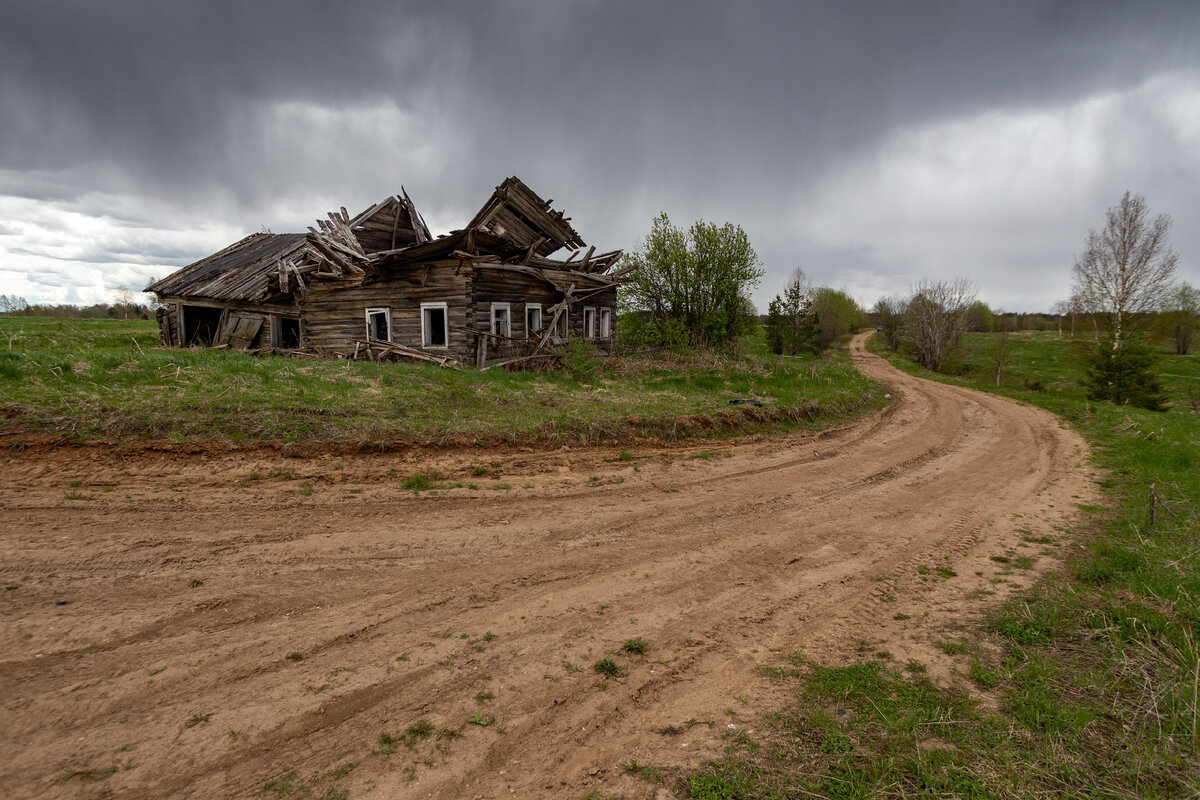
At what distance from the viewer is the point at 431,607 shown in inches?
186

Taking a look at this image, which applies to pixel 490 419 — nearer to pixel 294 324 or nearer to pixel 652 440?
pixel 652 440

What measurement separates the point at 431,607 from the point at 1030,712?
466 cm

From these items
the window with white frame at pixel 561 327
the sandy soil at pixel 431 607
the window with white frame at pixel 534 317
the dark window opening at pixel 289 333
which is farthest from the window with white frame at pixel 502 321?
the sandy soil at pixel 431 607

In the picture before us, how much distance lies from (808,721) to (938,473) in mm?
8504

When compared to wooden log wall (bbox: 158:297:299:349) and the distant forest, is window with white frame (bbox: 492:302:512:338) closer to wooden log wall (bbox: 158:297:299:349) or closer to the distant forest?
wooden log wall (bbox: 158:297:299:349)

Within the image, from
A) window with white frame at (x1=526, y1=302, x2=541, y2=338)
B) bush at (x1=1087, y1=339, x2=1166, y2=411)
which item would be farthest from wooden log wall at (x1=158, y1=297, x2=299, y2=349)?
bush at (x1=1087, y1=339, x2=1166, y2=411)

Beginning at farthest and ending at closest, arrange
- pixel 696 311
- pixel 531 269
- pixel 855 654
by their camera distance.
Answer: pixel 696 311
pixel 531 269
pixel 855 654

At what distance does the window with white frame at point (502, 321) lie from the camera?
18906 millimetres

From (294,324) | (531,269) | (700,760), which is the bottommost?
(700,760)

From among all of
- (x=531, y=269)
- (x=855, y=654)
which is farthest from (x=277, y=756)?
(x=531, y=269)

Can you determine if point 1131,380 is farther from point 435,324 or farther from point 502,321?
point 435,324

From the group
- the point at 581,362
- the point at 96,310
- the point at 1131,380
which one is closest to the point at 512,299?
the point at 581,362

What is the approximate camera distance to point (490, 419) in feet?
35.4

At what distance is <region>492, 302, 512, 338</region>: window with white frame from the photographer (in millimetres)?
18906
